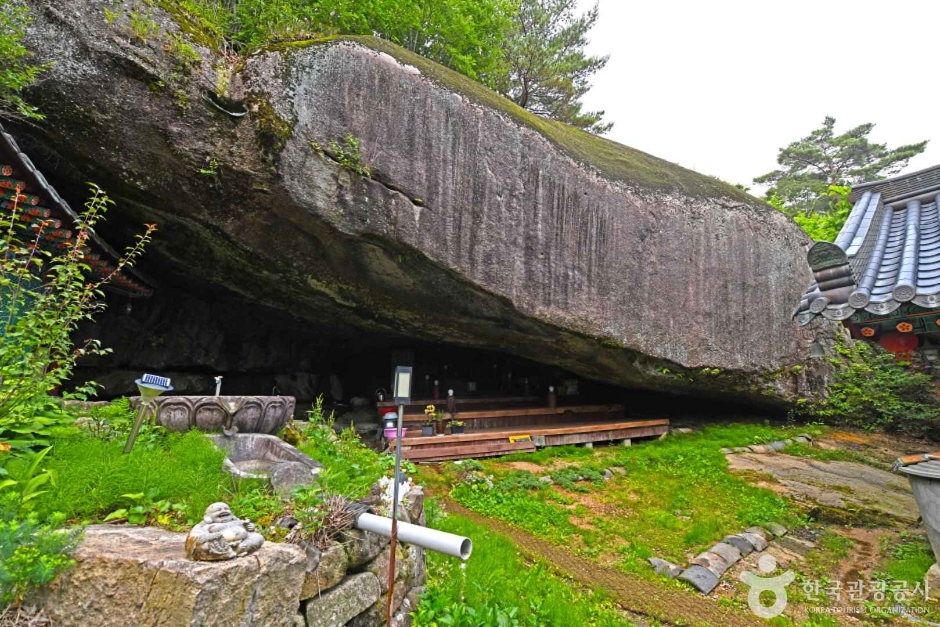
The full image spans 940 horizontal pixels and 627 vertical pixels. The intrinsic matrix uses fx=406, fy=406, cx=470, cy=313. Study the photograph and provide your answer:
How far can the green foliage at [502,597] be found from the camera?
2984 mm

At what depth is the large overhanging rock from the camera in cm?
562

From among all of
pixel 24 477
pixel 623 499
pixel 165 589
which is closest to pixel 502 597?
pixel 165 589

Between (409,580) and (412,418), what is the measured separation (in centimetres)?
550


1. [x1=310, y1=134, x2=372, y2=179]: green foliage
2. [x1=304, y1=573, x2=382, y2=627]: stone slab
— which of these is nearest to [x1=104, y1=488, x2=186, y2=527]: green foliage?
[x1=304, y1=573, x2=382, y2=627]: stone slab

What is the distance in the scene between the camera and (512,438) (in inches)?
339

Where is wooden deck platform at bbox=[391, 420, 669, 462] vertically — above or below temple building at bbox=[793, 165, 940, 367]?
below

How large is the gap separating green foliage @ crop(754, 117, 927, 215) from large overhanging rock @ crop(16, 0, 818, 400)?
599 inches

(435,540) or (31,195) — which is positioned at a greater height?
(31,195)

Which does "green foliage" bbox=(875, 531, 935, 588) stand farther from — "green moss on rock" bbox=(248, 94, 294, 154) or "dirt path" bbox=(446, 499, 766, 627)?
"green moss on rock" bbox=(248, 94, 294, 154)

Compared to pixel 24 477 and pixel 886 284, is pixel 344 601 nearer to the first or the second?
pixel 24 477

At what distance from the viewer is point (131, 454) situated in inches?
125

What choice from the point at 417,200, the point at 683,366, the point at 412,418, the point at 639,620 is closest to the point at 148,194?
the point at 417,200

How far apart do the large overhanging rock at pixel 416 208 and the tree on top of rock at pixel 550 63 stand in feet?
14.7

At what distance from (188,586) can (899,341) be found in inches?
268
